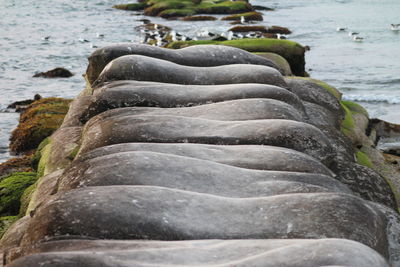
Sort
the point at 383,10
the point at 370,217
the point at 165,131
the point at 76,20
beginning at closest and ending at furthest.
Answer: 1. the point at 370,217
2. the point at 165,131
3. the point at 76,20
4. the point at 383,10

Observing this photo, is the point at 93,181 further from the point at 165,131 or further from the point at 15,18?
the point at 15,18

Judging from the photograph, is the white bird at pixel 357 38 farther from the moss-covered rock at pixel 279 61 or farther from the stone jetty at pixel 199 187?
the stone jetty at pixel 199 187

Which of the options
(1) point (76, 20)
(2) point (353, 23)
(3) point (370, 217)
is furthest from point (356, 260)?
(1) point (76, 20)

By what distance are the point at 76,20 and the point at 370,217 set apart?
39.3 meters

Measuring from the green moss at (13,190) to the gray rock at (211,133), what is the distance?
2.73 metres

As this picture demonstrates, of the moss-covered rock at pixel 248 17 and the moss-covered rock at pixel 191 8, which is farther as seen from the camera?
the moss-covered rock at pixel 191 8

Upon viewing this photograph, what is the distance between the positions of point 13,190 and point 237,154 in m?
4.85

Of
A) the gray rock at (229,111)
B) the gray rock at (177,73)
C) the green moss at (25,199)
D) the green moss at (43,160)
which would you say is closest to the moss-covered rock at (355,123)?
the gray rock at (177,73)

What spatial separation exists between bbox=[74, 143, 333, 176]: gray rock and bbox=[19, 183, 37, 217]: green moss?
2412 millimetres

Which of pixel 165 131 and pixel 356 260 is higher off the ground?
pixel 356 260

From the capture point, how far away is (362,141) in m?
12.3

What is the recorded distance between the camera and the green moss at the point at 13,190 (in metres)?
10.1

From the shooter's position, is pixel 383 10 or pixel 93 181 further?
pixel 383 10

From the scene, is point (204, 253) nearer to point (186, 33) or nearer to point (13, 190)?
point (13, 190)
